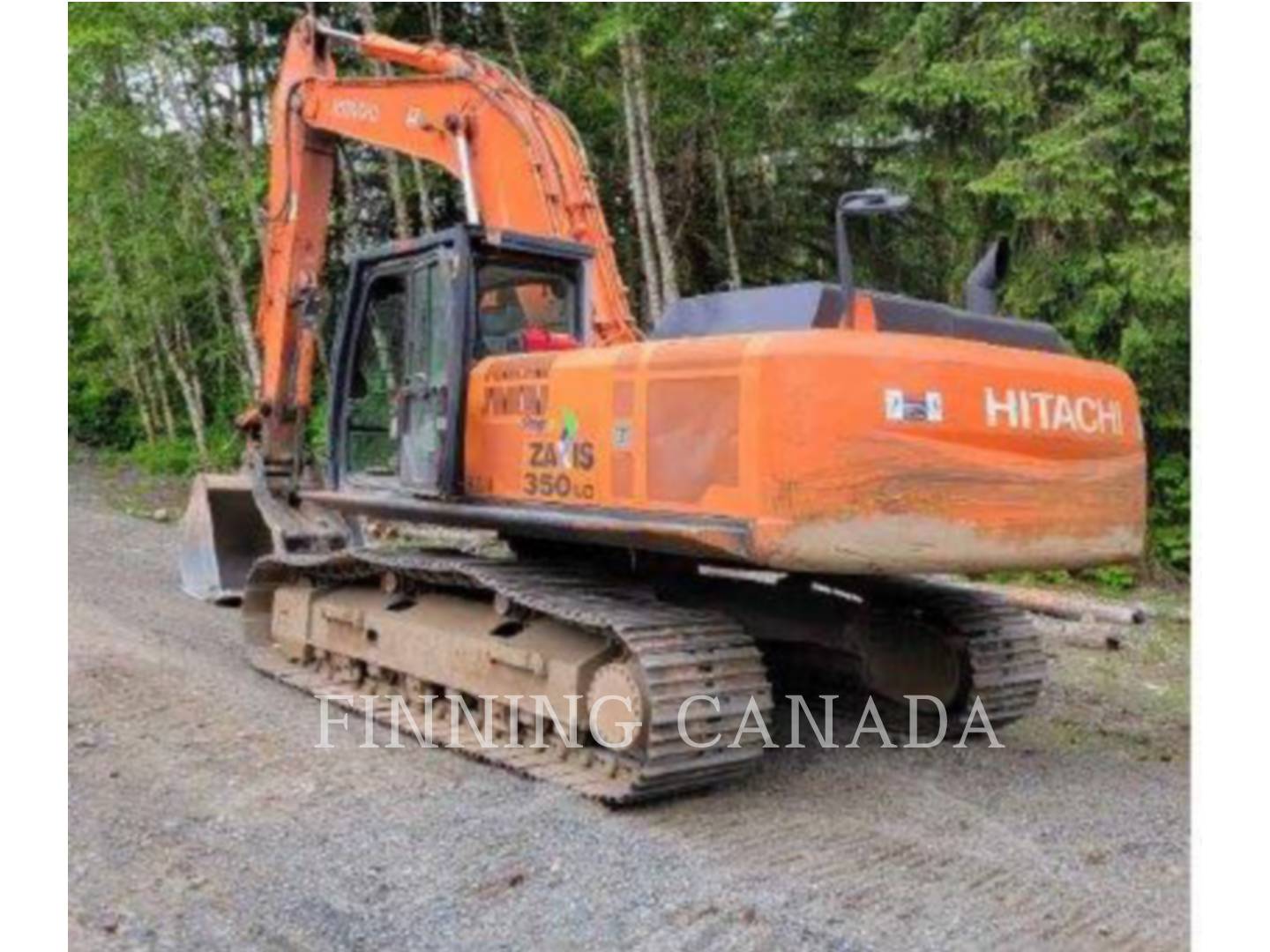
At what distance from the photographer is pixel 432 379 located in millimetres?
5742

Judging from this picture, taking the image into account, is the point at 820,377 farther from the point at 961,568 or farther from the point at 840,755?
the point at 840,755

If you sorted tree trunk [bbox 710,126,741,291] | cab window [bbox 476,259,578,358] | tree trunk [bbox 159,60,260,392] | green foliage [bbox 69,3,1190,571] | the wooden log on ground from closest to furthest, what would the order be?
cab window [bbox 476,259,578,358] < the wooden log on ground < green foliage [bbox 69,3,1190,571] < tree trunk [bbox 710,126,741,291] < tree trunk [bbox 159,60,260,392]

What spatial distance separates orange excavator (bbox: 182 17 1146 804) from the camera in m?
4.28

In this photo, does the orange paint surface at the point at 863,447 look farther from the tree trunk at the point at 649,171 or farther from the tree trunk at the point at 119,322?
the tree trunk at the point at 119,322

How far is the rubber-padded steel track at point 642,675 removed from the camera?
4547 mm

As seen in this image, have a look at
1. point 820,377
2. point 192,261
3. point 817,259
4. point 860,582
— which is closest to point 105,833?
point 820,377

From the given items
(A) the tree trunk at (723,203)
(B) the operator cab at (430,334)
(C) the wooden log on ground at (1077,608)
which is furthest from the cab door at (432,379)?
(A) the tree trunk at (723,203)

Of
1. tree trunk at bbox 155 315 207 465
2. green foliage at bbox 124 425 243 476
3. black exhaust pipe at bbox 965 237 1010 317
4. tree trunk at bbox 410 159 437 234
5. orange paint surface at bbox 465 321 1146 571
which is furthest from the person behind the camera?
tree trunk at bbox 155 315 207 465

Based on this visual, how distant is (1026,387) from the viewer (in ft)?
15.0

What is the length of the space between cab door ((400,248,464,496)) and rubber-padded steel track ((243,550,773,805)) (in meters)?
0.43

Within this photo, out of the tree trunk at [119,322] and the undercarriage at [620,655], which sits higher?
the tree trunk at [119,322]

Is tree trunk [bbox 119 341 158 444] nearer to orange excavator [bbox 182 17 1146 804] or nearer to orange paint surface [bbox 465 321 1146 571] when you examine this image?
orange excavator [bbox 182 17 1146 804]

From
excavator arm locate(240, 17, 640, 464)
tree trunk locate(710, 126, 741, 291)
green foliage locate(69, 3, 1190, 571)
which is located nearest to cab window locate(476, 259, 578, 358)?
excavator arm locate(240, 17, 640, 464)
